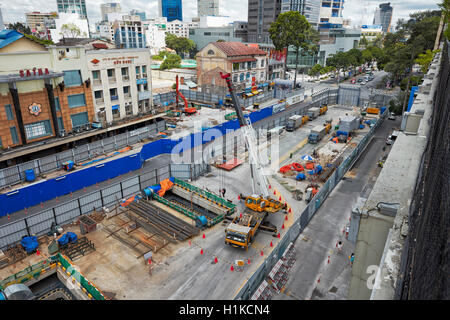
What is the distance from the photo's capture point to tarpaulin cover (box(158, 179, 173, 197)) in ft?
105

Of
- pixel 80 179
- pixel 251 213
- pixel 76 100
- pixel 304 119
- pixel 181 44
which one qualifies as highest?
pixel 181 44

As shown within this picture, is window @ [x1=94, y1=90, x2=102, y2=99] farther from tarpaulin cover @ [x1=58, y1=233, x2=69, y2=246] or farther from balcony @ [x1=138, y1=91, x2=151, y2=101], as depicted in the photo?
tarpaulin cover @ [x1=58, y1=233, x2=69, y2=246]

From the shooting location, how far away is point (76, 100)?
4194 centimetres

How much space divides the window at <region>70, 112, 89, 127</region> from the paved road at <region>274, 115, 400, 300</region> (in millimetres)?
33378

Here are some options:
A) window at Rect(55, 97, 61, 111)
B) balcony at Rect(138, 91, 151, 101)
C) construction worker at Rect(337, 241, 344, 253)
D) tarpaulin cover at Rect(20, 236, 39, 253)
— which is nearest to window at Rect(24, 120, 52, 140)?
window at Rect(55, 97, 61, 111)

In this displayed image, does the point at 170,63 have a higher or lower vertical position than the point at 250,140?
higher

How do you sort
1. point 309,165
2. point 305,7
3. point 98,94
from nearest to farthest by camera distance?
point 309,165 < point 98,94 < point 305,7

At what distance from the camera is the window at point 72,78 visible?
1586 inches

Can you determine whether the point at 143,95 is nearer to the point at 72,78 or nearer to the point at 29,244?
the point at 72,78

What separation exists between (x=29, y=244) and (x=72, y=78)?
83.1 ft

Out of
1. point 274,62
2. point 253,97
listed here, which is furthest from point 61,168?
point 274,62

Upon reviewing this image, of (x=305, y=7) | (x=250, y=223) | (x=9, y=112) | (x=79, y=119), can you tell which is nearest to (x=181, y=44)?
(x=305, y=7)

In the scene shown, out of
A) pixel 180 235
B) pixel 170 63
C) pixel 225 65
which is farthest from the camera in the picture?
pixel 170 63
